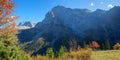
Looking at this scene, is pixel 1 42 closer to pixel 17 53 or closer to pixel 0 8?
pixel 17 53

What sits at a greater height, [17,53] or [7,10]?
[7,10]

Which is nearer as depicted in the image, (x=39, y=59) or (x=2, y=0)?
(x=2, y=0)

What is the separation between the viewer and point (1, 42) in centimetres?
1653

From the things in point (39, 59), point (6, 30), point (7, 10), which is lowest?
point (39, 59)

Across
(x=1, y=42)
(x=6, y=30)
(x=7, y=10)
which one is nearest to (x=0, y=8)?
(x=7, y=10)

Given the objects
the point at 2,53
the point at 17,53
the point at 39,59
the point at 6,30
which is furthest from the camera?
the point at 39,59

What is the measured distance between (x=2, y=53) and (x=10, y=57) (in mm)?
635

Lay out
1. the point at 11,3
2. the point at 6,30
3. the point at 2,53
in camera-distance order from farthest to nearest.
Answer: the point at 11,3 < the point at 6,30 < the point at 2,53

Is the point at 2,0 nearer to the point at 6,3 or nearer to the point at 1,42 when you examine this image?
the point at 6,3

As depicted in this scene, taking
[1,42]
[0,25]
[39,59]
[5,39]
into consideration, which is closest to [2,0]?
[0,25]

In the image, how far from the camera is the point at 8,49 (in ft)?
55.0

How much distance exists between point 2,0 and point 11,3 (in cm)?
119

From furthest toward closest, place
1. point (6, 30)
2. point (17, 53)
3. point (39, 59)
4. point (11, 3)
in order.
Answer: point (39, 59) → point (11, 3) → point (6, 30) → point (17, 53)

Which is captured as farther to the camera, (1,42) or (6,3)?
(6,3)
